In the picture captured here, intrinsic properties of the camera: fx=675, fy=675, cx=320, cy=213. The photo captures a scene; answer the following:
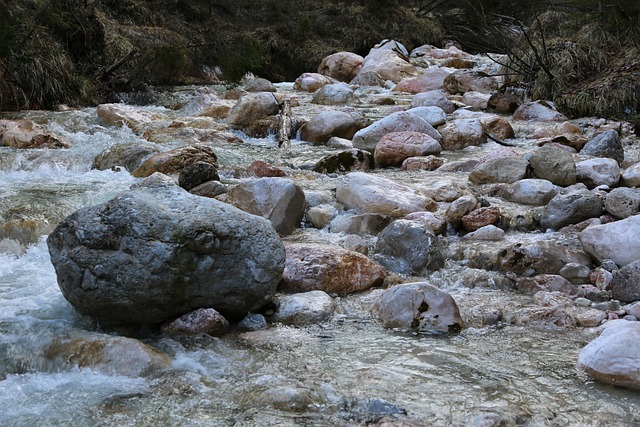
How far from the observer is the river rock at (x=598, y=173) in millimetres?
5723

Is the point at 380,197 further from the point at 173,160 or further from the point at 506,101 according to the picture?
the point at 506,101

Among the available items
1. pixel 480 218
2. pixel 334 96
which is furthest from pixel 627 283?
pixel 334 96

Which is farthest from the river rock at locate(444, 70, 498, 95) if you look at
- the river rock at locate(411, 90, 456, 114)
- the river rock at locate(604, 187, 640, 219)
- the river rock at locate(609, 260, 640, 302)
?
the river rock at locate(609, 260, 640, 302)

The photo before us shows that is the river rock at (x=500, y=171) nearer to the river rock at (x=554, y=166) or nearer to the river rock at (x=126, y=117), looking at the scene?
the river rock at (x=554, y=166)

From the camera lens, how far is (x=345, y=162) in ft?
22.1

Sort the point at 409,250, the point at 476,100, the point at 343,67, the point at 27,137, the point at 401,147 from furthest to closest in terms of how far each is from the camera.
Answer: the point at 343,67, the point at 476,100, the point at 27,137, the point at 401,147, the point at 409,250

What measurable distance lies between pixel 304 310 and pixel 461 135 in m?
4.77

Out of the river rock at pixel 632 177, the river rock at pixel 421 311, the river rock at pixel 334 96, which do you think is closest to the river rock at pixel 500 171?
the river rock at pixel 632 177

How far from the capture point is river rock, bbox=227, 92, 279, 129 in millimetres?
8852

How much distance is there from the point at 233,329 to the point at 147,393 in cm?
82

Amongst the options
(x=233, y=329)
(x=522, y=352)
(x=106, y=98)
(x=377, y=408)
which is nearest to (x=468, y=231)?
(x=522, y=352)

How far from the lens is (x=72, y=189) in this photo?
5.89 meters

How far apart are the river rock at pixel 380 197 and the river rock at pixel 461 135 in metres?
2.40

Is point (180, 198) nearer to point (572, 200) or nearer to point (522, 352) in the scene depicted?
point (522, 352)
